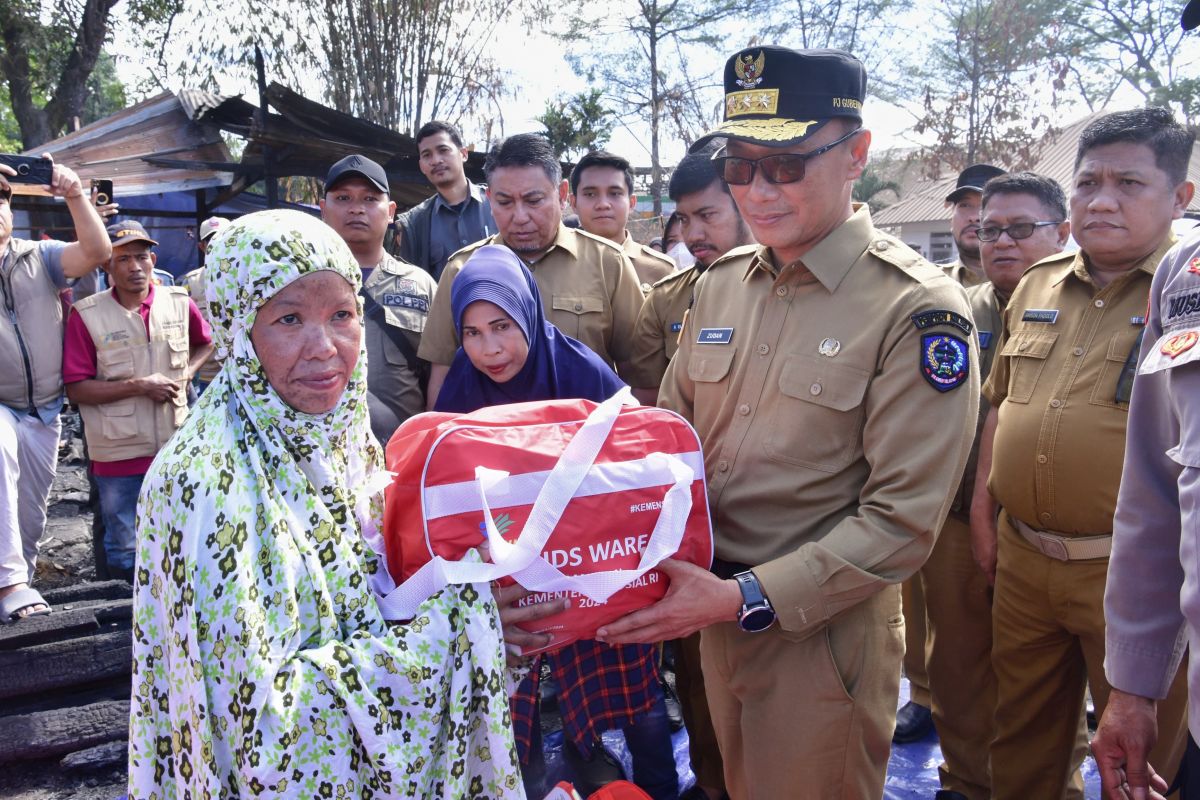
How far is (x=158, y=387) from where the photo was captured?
17.0 ft

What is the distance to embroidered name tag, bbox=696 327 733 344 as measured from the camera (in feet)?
7.43

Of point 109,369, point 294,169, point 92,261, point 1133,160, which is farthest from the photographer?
point 294,169

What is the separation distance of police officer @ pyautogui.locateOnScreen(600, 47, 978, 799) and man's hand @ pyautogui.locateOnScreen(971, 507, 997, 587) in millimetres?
1176

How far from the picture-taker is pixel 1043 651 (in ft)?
9.22

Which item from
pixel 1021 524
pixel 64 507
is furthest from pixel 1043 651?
pixel 64 507

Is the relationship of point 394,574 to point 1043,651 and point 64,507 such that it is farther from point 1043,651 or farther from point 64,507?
point 64,507

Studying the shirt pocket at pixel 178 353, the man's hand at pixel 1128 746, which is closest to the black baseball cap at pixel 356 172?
the shirt pocket at pixel 178 353

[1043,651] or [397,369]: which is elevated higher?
[397,369]

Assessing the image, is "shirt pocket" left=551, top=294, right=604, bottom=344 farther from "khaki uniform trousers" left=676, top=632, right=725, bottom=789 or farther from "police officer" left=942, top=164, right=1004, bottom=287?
"police officer" left=942, top=164, right=1004, bottom=287

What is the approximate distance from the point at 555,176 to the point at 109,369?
11.1ft

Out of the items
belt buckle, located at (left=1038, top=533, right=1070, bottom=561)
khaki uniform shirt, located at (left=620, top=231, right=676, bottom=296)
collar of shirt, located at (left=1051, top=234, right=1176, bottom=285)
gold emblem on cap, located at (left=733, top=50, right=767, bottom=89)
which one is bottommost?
belt buckle, located at (left=1038, top=533, right=1070, bottom=561)

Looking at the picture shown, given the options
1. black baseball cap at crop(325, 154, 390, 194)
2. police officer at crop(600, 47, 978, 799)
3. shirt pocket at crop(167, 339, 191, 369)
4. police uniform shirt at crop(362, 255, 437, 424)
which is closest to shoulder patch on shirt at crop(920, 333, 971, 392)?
police officer at crop(600, 47, 978, 799)

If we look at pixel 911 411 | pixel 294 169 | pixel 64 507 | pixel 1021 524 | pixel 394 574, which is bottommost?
pixel 64 507

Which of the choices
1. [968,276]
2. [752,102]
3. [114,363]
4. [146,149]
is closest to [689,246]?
[968,276]
